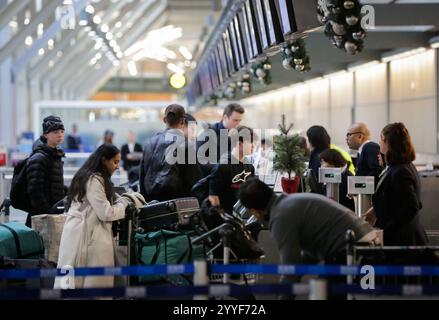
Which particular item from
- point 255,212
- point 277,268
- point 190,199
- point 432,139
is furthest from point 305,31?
point 432,139

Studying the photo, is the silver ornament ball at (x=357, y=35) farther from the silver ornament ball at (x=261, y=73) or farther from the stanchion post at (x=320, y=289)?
the silver ornament ball at (x=261, y=73)

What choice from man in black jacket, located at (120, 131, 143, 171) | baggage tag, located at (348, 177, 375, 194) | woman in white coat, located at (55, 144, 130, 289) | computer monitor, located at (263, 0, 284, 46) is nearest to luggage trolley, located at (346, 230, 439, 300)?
baggage tag, located at (348, 177, 375, 194)

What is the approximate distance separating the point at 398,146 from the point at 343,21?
229 centimetres

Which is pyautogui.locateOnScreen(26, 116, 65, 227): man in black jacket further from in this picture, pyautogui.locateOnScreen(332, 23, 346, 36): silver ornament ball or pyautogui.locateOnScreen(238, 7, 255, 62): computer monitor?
pyautogui.locateOnScreen(238, 7, 255, 62): computer monitor

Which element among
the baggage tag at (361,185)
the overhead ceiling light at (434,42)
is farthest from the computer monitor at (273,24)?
the overhead ceiling light at (434,42)

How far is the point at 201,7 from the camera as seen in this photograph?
1591 inches

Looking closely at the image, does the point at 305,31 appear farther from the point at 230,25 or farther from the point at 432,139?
the point at 432,139

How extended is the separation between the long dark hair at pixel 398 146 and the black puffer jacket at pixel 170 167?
2.07 metres

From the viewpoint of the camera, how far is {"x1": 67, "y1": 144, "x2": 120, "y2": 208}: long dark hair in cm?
734

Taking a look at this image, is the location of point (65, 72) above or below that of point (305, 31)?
above

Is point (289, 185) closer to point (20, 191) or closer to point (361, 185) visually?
point (361, 185)

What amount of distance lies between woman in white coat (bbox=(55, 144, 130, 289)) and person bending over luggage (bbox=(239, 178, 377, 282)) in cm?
176

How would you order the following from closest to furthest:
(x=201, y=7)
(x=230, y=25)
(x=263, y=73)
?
(x=230, y=25) → (x=263, y=73) → (x=201, y=7)
